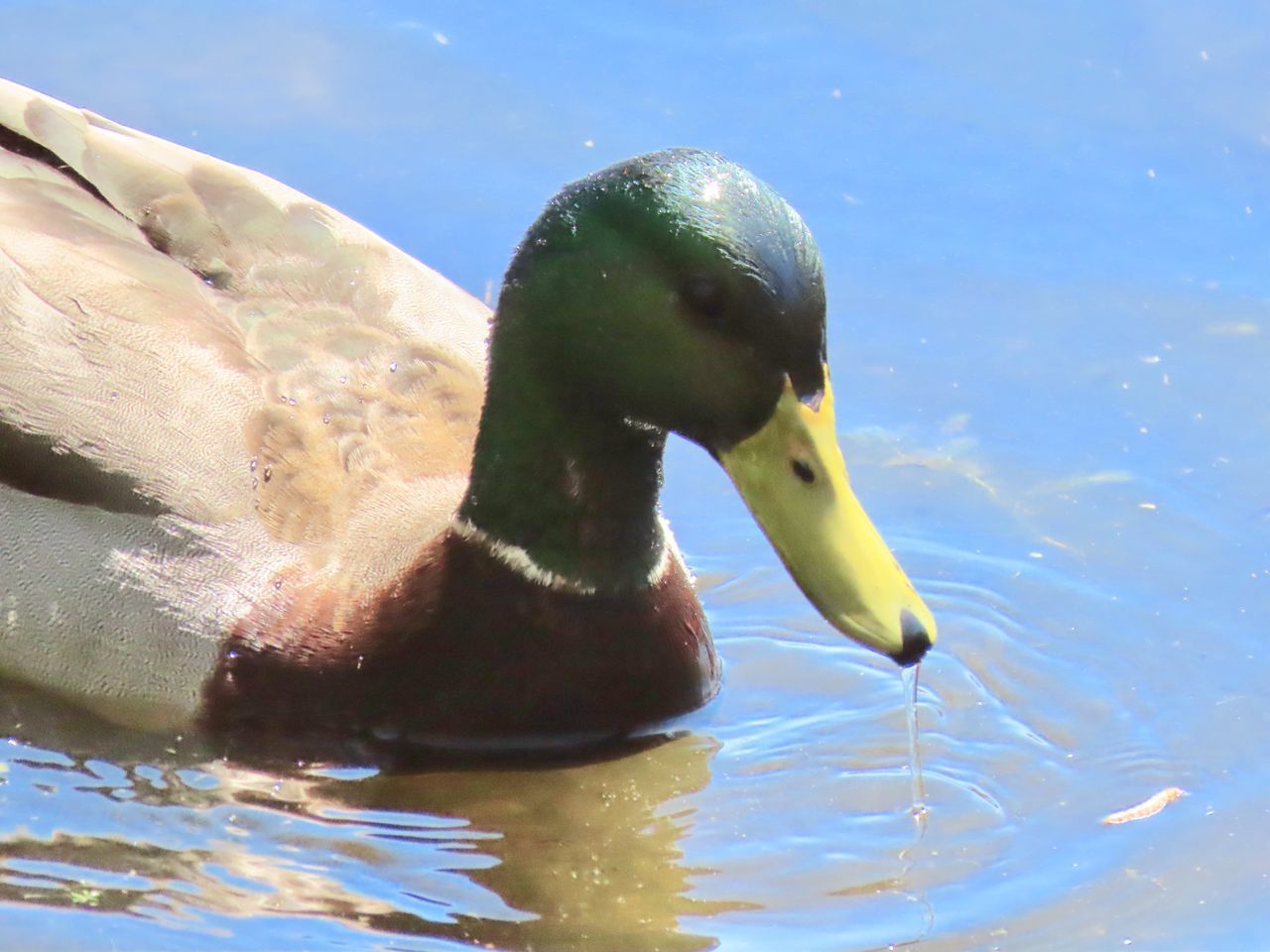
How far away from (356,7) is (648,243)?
3845 millimetres

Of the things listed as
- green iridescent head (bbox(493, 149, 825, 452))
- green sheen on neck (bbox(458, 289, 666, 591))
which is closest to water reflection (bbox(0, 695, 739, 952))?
green sheen on neck (bbox(458, 289, 666, 591))

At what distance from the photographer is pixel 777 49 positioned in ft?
26.3

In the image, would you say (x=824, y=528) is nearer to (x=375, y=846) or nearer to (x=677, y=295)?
(x=677, y=295)

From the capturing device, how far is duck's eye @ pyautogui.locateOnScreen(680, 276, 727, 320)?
4691mm

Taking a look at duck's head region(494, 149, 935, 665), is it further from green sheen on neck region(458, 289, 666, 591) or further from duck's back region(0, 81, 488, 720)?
duck's back region(0, 81, 488, 720)

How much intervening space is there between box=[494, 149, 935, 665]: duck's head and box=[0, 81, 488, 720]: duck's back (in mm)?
731

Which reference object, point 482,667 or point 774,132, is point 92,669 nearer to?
point 482,667

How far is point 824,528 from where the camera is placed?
15.5ft

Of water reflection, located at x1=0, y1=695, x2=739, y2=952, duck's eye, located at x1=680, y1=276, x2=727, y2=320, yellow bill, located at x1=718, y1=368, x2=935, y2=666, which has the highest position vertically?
duck's eye, located at x1=680, y1=276, x2=727, y2=320

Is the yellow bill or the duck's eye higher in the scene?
the duck's eye

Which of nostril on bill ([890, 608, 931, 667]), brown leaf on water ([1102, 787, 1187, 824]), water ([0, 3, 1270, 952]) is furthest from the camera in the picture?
brown leaf on water ([1102, 787, 1187, 824])

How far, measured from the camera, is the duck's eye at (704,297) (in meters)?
4.69

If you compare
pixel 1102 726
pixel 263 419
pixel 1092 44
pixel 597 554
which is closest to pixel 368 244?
pixel 263 419

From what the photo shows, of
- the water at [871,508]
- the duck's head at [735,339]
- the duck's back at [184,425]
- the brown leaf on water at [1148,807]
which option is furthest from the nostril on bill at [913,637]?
the duck's back at [184,425]
